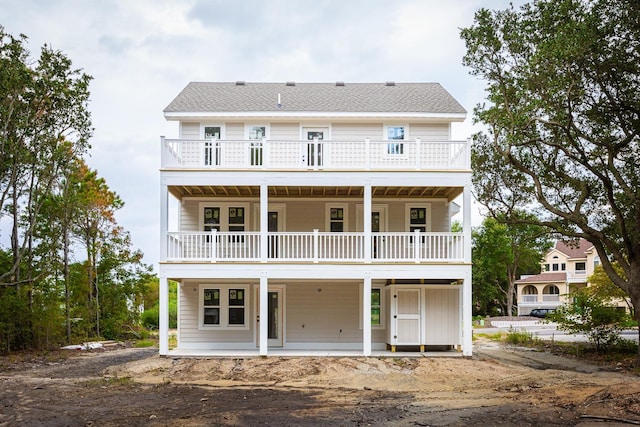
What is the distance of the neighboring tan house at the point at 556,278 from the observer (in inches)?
2635

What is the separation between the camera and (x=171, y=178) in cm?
2080

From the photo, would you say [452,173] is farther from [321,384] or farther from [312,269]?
[321,384]

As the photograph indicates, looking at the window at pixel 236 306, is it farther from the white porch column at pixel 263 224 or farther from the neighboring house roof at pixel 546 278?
the neighboring house roof at pixel 546 278

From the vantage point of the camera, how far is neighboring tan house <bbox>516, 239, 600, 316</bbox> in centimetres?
6694

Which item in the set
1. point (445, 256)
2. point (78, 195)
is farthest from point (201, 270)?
point (78, 195)

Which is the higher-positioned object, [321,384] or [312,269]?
[312,269]

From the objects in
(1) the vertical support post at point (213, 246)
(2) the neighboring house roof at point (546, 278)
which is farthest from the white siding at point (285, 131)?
(2) the neighboring house roof at point (546, 278)

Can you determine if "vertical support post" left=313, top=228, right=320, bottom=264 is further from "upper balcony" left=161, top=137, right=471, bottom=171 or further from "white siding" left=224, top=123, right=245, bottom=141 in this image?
"white siding" left=224, top=123, right=245, bottom=141

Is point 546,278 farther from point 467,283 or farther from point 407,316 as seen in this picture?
point 467,283

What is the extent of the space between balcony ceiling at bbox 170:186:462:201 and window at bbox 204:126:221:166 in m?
0.95

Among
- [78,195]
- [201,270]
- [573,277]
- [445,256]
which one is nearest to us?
[201,270]

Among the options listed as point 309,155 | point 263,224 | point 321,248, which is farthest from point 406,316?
point 309,155

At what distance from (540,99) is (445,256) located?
5902 mm

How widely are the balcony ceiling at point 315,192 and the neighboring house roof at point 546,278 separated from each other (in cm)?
4903
